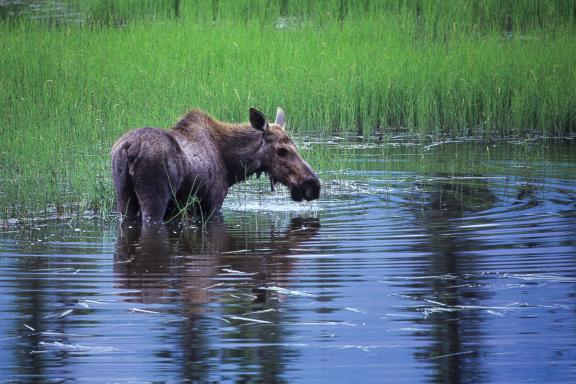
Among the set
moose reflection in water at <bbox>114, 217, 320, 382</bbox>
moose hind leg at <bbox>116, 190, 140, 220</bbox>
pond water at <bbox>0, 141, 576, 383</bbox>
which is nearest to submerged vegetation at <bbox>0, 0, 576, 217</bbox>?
moose hind leg at <bbox>116, 190, 140, 220</bbox>

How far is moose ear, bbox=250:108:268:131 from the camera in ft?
34.5

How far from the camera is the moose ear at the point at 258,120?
1052cm

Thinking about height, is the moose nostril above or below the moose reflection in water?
above

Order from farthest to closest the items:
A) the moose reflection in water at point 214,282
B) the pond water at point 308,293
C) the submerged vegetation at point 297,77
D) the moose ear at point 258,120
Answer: the submerged vegetation at point 297,77, the moose ear at point 258,120, the moose reflection in water at point 214,282, the pond water at point 308,293

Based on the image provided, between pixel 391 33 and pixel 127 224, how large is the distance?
10930 mm

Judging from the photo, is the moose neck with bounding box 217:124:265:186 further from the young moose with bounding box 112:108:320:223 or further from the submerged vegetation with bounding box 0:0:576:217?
the submerged vegetation with bounding box 0:0:576:217

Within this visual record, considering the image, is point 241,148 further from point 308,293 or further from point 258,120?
point 308,293

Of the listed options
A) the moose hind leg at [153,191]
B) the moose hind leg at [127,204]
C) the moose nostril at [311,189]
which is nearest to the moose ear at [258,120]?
the moose nostril at [311,189]

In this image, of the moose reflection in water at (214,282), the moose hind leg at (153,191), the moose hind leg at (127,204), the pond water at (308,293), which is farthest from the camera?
the moose hind leg at (127,204)

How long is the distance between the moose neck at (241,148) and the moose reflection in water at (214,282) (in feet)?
2.53

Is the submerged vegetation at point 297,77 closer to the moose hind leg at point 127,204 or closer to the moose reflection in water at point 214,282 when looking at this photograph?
the moose hind leg at point 127,204

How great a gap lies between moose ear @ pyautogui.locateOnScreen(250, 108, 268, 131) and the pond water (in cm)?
79

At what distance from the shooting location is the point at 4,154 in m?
12.1

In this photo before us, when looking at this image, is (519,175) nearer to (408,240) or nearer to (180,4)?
(408,240)
